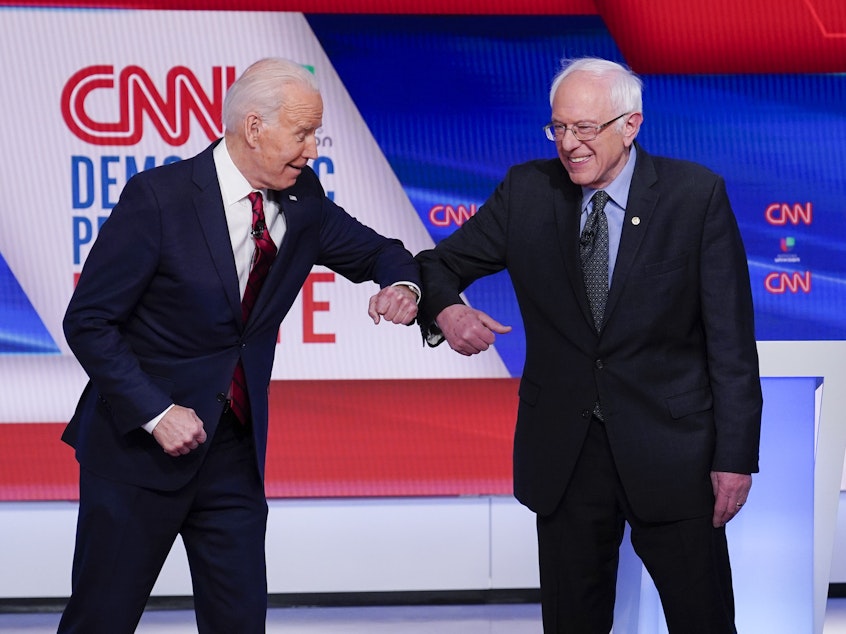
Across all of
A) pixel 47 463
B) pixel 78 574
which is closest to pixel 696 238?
pixel 78 574

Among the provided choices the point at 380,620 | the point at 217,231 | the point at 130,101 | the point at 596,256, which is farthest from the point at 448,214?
the point at 217,231

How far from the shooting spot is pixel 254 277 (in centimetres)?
228

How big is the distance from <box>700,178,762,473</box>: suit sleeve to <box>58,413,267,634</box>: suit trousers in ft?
3.03

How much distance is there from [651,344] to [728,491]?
12.7 inches

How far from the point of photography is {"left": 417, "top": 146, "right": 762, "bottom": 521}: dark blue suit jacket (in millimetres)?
2240

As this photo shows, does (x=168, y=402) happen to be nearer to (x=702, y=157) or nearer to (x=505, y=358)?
(x=505, y=358)

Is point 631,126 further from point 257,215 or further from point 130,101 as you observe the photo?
point 130,101

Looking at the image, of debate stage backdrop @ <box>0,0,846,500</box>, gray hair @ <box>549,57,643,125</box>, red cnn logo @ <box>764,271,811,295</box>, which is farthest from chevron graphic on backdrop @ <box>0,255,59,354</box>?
red cnn logo @ <box>764,271,811,295</box>

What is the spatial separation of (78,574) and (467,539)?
205cm

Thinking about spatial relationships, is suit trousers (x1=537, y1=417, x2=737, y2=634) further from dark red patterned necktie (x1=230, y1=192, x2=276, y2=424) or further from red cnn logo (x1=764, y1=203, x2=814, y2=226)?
red cnn logo (x1=764, y1=203, x2=814, y2=226)

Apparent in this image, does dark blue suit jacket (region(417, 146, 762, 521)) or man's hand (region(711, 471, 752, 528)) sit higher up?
dark blue suit jacket (region(417, 146, 762, 521))

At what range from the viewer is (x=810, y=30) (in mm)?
3975

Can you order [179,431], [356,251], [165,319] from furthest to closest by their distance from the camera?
[356,251] < [165,319] < [179,431]

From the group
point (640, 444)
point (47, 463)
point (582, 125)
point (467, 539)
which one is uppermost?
point (582, 125)
